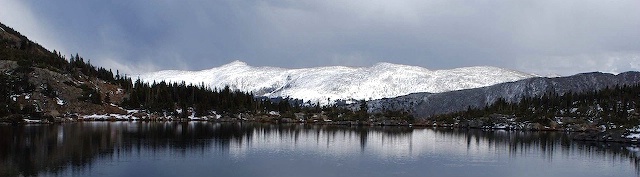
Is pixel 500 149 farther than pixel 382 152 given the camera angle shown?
Yes

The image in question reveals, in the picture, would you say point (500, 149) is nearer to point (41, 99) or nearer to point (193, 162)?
point (193, 162)

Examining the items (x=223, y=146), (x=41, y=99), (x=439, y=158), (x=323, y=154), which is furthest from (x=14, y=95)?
(x=439, y=158)

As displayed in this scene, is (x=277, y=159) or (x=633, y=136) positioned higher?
(x=633, y=136)

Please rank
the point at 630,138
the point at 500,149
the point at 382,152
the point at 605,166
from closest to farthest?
the point at 605,166 → the point at 382,152 → the point at 500,149 → the point at 630,138

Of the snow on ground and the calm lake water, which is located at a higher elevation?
the snow on ground

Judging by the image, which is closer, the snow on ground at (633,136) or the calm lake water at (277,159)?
the calm lake water at (277,159)

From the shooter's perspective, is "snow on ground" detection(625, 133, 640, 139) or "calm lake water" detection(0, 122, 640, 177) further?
"snow on ground" detection(625, 133, 640, 139)

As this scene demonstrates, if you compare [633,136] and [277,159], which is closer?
[277,159]

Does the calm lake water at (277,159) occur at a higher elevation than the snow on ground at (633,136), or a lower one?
lower

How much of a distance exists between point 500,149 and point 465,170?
125 ft

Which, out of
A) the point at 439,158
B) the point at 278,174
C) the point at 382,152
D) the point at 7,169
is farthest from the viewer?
A: the point at 382,152

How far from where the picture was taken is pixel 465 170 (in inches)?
2758

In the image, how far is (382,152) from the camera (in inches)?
3627

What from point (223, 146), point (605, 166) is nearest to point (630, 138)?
point (605, 166)
